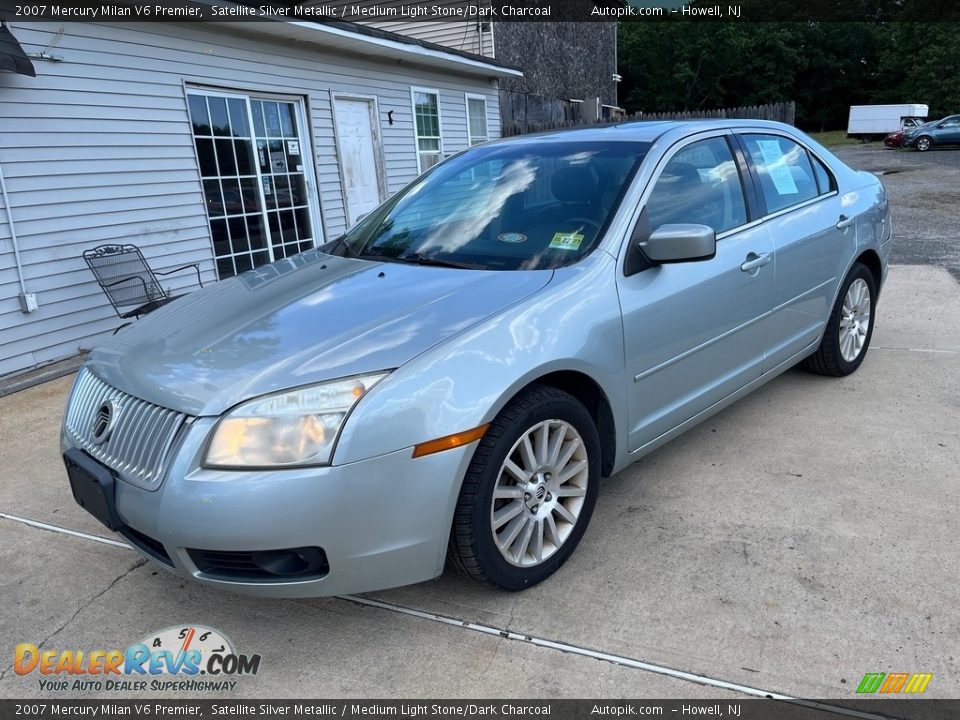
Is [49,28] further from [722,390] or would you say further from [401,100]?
[722,390]

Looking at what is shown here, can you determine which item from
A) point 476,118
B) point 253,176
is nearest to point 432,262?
point 253,176

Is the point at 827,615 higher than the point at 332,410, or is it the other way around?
the point at 332,410

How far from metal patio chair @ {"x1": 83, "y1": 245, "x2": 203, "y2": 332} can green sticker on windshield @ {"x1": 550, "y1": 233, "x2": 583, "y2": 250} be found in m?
4.41

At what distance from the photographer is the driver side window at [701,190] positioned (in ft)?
9.95

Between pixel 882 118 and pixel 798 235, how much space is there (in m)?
42.1

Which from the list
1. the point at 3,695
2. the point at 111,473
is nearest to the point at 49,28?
the point at 111,473

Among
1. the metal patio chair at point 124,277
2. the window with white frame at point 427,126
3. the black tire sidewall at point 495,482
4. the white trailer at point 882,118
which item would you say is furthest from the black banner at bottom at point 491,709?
the white trailer at point 882,118

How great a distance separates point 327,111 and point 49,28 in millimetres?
3686

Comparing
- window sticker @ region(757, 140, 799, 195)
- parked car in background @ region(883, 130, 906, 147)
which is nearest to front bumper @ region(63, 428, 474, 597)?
window sticker @ region(757, 140, 799, 195)

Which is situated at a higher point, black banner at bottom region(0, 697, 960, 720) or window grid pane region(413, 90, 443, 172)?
window grid pane region(413, 90, 443, 172)

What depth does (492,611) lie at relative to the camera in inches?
96.3

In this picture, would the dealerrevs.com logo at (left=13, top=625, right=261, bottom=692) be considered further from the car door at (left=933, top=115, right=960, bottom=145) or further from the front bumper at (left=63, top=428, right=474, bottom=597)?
the car door at (left=933, top=115, right=960, bottom=145)

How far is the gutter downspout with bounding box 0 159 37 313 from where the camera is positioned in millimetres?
5582

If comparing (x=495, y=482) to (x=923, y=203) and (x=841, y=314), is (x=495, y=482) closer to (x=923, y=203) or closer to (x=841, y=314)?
(x=841, y=314)
